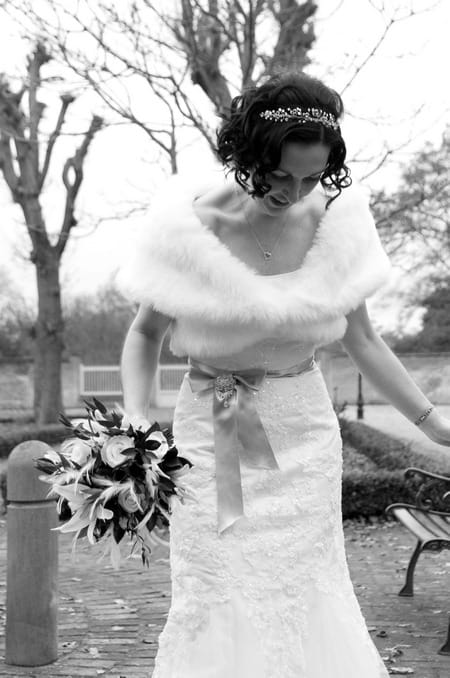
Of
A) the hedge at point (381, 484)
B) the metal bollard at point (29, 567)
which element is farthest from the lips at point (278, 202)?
the hedge at point (381, 484)

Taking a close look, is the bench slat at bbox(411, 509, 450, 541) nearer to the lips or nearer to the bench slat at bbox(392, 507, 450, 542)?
the bench slat at bbox(392, 507, 450, 542)

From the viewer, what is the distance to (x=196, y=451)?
2510mm

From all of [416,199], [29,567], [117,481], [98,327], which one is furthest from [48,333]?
[98,327]

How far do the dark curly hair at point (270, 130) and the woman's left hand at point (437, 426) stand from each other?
799 mm

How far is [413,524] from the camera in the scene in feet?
18.8

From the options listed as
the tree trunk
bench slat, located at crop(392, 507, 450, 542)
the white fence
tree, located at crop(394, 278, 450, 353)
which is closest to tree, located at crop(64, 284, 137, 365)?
the white fence

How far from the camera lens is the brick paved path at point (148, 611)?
4.30 meters

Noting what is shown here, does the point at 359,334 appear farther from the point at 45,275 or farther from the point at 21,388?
the point at 21,388

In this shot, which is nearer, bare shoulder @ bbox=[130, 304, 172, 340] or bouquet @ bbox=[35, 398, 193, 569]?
bouquet @ bbox=[35, 398, 193, 569]

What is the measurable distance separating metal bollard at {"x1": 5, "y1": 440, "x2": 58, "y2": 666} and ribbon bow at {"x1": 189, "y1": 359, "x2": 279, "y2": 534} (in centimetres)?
199

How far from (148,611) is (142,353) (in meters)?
3.05

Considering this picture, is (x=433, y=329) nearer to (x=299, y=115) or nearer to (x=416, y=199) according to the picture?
(x=416, y=199)

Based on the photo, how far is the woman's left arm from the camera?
2750 millimetres

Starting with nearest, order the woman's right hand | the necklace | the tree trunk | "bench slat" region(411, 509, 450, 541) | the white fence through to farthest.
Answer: the woman's right hand < the necklace < "bench slat" region(411, 509, 450, 541) < the tree trunk < the white fence
